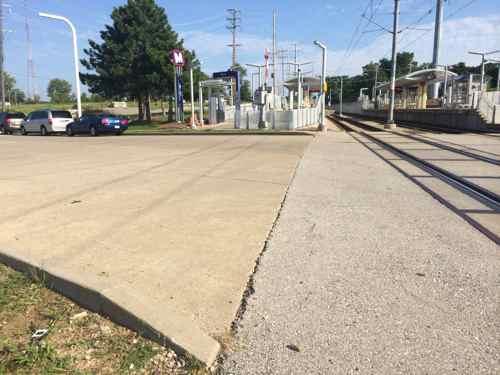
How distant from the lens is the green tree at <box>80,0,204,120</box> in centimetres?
3684

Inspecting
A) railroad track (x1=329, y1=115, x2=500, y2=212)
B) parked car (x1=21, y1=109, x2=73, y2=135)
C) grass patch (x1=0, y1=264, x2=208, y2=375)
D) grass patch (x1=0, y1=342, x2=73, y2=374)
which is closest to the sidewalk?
grass patch (x1=0, y1=264, x2=208, y2=375)

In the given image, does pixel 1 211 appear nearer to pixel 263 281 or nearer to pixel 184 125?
pixel 263 281

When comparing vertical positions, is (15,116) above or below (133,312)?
above

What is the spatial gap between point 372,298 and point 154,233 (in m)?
2.69

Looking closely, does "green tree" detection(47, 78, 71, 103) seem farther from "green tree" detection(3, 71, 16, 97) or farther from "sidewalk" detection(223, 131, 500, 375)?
"sidewalk" detection(223, 131, 500, 375)

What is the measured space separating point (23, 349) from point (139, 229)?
8.30 feet

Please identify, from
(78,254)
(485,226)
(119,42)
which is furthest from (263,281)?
→ (119,42)

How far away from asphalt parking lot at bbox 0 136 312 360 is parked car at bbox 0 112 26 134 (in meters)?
22.6

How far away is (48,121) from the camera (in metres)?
25.7

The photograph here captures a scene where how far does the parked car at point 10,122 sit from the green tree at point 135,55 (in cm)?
955

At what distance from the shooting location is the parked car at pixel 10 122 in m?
29.7

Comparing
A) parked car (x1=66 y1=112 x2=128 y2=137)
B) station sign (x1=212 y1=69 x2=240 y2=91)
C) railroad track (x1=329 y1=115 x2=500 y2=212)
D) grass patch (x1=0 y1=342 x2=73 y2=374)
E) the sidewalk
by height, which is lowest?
grass patch (x1=0 y1=342 x2=73 y2=374)

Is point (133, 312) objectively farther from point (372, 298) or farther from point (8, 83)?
point (8, 83)

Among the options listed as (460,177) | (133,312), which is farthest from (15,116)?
(133,312)
